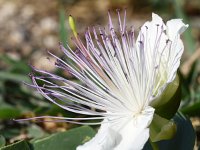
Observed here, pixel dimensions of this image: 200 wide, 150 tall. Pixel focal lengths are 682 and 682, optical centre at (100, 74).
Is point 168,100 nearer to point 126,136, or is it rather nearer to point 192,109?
point 126,136

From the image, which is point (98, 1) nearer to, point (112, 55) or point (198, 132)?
point (198, 132)

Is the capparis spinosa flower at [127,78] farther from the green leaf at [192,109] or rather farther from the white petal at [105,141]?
the green leaf at [192,109]

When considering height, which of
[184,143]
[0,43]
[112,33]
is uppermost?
[112,33]

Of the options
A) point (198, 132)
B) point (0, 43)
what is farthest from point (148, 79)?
point (0, 43)


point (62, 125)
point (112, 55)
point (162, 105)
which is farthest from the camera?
point (62, 125)

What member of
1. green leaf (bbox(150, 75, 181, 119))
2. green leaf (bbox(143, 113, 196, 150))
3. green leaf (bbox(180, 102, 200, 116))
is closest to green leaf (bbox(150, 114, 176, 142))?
green leaf (bbox(150, 75, 181, 119))

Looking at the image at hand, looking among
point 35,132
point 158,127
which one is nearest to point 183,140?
point 158,127
